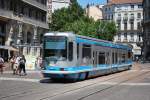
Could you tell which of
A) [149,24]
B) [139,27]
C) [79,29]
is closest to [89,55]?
[79,29]

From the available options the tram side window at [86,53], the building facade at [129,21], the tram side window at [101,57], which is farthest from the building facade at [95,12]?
the tram side window at [86,53]

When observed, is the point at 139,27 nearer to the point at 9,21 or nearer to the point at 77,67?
the point at 9,21

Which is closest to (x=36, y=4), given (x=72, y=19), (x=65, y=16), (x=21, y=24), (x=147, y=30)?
(x=21, y=24)

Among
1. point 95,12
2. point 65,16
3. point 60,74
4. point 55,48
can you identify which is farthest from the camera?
point 95,12

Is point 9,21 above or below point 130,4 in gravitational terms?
below

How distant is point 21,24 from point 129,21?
80952 millimetres

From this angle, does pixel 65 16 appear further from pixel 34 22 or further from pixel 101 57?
pixel 101 57

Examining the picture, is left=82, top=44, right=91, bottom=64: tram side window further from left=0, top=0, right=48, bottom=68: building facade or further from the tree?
the tree

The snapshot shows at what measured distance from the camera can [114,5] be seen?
454ft

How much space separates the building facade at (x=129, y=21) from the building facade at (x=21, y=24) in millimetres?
66720

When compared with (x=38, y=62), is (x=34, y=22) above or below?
above

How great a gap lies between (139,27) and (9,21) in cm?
8432

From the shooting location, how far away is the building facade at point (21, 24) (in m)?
51.8

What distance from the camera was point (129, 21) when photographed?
135 m
